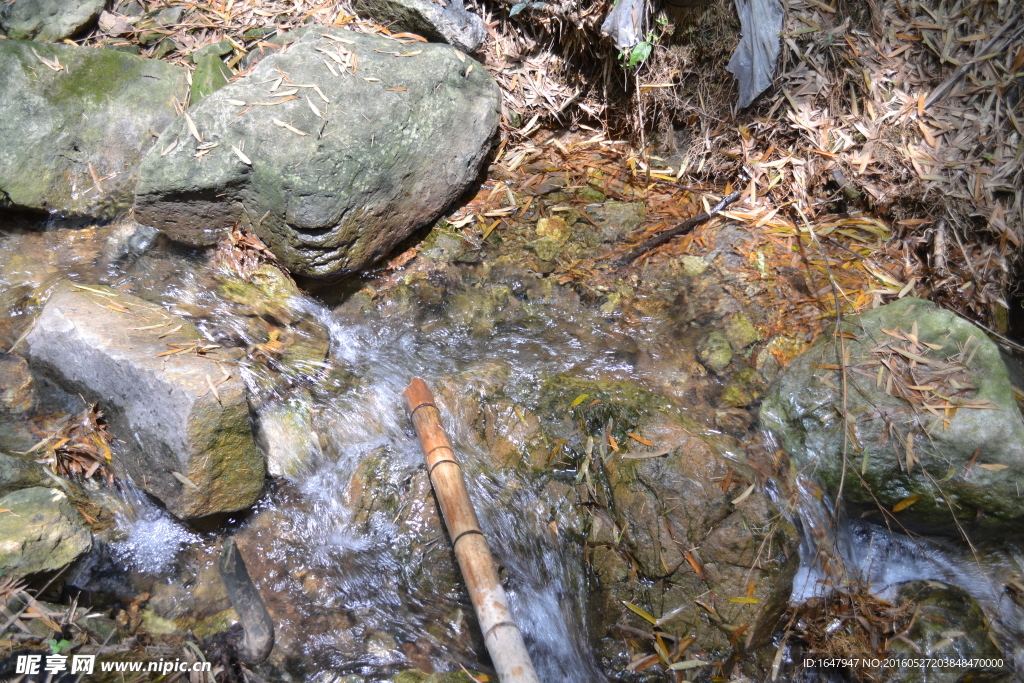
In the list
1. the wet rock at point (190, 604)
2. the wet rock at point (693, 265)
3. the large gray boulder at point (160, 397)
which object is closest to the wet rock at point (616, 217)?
the wet rock at point (693, 265)

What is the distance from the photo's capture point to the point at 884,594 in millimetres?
2842

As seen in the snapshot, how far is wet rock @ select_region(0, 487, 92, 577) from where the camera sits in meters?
2.29

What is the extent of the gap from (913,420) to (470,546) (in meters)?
2.17

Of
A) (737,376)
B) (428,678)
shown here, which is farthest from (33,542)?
(737,376)

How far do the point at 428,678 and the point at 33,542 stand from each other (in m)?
1.69

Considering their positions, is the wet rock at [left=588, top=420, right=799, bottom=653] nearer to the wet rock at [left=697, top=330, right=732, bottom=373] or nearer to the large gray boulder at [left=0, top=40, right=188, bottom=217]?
the wet rock at [left=697, top=330, right=732, bottom=373]

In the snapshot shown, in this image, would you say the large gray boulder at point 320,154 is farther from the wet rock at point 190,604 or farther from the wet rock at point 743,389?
the wet rock at point 743,389

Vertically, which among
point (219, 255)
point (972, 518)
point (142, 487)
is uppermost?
point (219, 255)

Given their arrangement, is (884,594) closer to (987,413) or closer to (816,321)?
(987,413)

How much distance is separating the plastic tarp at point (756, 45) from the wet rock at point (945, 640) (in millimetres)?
3049

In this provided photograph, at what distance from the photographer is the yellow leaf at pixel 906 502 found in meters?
2.80

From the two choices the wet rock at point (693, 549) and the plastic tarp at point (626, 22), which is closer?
the wet rock at point (693, 549)

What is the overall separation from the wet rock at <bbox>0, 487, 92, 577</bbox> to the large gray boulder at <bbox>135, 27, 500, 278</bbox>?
5.35 ft

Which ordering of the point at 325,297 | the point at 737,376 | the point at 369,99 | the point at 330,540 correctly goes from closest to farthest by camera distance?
the point at 330,540 < the point at 737,376 < the point at 369,99 < the point at 325,297
